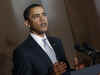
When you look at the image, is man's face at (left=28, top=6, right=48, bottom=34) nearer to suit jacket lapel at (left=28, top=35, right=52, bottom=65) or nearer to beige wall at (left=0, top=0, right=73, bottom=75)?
suit jacket lapel at (left=28, top=35, right=52, bottom=65)


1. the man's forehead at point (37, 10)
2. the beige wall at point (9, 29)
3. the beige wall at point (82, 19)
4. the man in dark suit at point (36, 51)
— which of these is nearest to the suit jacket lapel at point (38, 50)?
the man in dark suit at point (36, 51)

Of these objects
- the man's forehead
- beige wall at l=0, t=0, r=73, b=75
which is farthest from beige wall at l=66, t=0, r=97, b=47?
the man's forehead

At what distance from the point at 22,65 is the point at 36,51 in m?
0.15

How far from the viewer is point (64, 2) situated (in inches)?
117

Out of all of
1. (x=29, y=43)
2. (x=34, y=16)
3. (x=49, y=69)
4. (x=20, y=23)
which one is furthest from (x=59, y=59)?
(x=20, y=23)

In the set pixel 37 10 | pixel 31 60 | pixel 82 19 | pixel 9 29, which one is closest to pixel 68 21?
pixel 82 19

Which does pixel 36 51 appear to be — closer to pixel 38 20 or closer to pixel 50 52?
pixel 50 52

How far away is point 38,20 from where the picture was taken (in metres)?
1.52

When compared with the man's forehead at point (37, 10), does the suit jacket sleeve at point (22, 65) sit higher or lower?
lower

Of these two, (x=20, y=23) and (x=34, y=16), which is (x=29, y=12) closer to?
(x=34, y=16)

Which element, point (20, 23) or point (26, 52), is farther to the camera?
point (20, 23)

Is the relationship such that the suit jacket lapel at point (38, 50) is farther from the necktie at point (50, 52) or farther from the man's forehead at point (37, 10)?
the man's forehead at point (37, 10)

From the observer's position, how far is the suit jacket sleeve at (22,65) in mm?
1406

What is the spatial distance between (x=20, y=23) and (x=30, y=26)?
77cm
